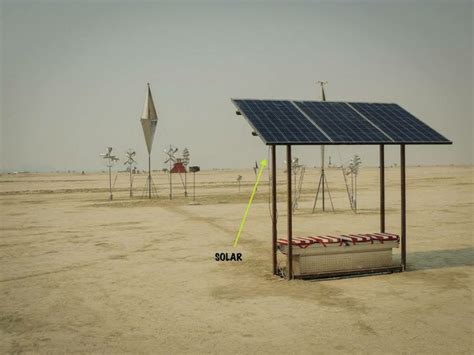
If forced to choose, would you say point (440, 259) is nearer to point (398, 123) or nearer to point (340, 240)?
point (340, 240)

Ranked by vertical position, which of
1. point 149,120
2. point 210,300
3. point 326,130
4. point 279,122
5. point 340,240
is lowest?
point 210,300

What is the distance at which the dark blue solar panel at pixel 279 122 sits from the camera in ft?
37.9

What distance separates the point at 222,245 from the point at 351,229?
7.38 m

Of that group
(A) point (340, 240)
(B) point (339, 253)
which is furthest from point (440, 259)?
(A) point (340, 240)

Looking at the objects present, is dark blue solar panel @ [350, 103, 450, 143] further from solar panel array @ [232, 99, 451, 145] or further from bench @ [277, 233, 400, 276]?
bench @ [277, 233, 400, 276]

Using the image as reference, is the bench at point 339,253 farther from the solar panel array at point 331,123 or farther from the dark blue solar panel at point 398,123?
the dark blue solar panel at point 398,123

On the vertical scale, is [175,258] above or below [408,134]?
below

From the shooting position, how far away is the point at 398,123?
46.1ft

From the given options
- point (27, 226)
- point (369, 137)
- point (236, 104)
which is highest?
point (236, 104)

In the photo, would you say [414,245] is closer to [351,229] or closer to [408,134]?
[351,229]

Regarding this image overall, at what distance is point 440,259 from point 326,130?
21.1 feet

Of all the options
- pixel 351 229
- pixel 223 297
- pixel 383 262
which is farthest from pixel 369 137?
pixel 351 229

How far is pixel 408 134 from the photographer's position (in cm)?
1332

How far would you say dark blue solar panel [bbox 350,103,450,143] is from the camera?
517 inches
